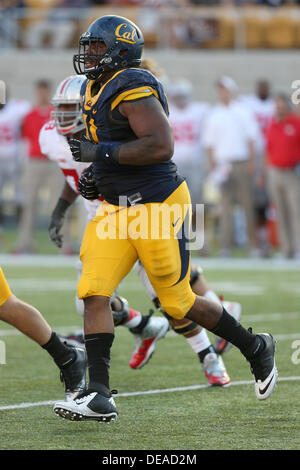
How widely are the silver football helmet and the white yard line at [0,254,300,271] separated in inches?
243

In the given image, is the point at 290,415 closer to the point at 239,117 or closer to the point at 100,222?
the point at 100,222

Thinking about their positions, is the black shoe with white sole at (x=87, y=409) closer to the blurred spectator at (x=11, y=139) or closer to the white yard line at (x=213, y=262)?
the white yard line at (x=213, y=262)

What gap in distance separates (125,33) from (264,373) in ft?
5.56

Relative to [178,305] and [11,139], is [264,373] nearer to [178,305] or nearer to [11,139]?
[178,305]

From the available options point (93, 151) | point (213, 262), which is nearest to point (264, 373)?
point (93, 151)

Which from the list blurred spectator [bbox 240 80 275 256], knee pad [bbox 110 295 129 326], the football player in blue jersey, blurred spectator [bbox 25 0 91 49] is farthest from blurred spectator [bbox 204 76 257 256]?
the football player in blue jersey

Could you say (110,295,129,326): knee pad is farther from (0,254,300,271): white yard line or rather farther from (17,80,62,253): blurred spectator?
(17,80,62,253): blurred spectator

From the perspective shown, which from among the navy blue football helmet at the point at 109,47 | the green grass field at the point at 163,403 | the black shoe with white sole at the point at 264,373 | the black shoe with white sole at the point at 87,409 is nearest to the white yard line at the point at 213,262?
the green grass field at the point at 163,403

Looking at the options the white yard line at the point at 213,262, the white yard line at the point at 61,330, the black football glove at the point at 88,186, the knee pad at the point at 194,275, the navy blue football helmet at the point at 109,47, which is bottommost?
the white yard line at the point at 213,262

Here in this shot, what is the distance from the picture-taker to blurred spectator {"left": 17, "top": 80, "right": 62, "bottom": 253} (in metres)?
12.7

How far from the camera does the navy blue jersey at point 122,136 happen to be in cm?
436

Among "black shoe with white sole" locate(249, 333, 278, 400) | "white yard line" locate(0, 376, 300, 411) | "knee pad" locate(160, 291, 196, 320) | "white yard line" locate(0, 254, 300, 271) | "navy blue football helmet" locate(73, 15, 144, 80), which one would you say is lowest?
"white yard line" locate(0, 254, 300, 271)

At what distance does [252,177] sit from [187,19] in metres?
5.30

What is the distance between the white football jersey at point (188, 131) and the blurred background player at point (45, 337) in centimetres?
805
